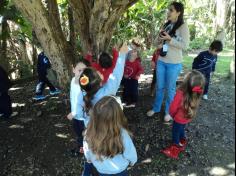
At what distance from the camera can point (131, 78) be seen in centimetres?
554

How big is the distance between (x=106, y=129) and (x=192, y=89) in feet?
4.39

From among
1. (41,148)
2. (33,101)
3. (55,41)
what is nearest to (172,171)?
(41,148)

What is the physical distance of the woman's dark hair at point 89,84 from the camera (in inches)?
126

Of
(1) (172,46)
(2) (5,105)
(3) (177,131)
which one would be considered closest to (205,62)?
(1) (172,46)

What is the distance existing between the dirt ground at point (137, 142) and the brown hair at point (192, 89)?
1.04 feet

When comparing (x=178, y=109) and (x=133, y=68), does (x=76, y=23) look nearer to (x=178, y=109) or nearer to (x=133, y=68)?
(x=133, y=68)

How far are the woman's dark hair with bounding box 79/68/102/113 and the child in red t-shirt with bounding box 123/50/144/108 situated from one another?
2046 mm

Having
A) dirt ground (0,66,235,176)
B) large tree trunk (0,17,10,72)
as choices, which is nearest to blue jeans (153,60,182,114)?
dirt ground (0,66,235,176)

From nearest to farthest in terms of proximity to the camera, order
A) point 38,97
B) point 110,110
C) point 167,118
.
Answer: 1. point 110,110
2. point 167,118
3. point 38,97

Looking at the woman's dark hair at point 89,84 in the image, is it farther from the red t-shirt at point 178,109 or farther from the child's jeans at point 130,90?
the child's jeans at point 130,90

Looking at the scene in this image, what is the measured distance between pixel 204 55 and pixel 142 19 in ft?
17.9

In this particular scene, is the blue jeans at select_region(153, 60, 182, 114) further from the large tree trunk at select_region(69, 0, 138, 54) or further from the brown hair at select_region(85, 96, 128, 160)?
the brown hair at select_region(85, 96, 128, 160)

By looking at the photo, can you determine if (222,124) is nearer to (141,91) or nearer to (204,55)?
(204,55)

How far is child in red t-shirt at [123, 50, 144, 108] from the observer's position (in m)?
5.36
